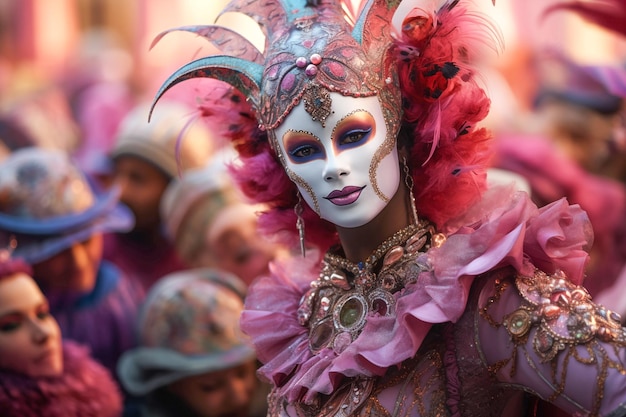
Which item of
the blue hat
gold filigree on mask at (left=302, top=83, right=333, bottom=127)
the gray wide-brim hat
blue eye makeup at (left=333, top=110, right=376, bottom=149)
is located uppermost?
gold filigree on mask at (left=302, top=83, right=333, bottom=127)

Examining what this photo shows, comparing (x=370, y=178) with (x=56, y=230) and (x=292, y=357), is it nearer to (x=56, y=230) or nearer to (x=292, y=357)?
(x=292, y=357)

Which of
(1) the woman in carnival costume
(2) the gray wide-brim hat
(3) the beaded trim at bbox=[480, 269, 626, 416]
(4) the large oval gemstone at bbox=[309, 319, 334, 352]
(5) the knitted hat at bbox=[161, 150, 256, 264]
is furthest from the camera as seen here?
(5) the knitted hat at bbox=[161, 150, 256, 264]

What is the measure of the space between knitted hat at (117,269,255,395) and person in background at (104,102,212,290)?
1.01 metres

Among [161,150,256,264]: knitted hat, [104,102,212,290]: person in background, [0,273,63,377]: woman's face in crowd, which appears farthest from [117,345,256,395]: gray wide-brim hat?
[104,102,212,290]: person in background

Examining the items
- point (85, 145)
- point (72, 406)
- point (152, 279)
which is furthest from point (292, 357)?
point (85, 145)

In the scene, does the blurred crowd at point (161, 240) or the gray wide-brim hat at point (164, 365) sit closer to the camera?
the blurred crowd at point (161, 240)

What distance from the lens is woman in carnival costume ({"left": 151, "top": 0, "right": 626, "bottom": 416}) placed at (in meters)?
2.04

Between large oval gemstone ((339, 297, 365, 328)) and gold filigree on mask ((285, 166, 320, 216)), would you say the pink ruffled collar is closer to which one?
large oval gemstone ((339, 297, 365, 328))

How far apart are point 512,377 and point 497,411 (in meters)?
0.18

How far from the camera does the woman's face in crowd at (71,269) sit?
391 centimetres

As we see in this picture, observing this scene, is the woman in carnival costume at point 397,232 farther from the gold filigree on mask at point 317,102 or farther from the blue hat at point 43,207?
the blue hat at point 43,207

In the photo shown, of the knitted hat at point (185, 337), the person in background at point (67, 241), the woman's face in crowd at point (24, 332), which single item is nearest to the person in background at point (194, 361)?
the knitted hat at point (185, 337)

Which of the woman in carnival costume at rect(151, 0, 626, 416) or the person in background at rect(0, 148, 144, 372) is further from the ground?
the woman in carnival costume at rect(151, 0, 626, 416)

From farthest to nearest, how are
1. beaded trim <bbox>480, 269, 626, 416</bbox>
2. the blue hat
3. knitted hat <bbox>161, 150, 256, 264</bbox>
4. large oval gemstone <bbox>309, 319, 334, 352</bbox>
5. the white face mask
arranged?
knitted hat <bbox>161, 150, 256, 264</bbox>
the blue hat
large oval gemstone <bbox>309, 319, 334, 352</bbox>
the white face mask
beaded trim <bbox>480, 269, 626, 416</bbox>
